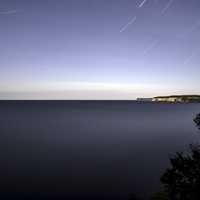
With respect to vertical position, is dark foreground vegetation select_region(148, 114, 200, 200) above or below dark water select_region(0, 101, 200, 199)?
below

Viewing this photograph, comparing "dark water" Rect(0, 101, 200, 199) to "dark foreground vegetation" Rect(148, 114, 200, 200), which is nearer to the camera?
"dark foreground vegetation" Rect(148, 114, 200, 200)

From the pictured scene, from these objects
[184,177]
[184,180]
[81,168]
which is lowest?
[184,180]

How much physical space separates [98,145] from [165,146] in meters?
12.2

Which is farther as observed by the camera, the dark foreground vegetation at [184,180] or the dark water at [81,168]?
the dark water at [81,168]

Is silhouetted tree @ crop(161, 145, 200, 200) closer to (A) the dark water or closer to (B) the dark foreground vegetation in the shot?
(B) the dark foreground vegetation

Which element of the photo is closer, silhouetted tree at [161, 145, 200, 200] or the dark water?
silhouetted tree at [161, 145, 200, 200]

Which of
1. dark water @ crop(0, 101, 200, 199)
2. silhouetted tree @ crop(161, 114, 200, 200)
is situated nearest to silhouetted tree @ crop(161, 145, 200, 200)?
silhouetted tree @ crop(161, 114, 200, 200)

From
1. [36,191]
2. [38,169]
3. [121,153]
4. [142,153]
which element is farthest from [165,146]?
[36,191]

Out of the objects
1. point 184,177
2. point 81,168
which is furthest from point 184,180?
point 81,168

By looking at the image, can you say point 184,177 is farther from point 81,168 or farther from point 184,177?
point 81,168

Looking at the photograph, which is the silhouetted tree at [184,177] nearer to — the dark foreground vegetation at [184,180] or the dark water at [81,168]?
the dark foreground vegetation at [184,180]

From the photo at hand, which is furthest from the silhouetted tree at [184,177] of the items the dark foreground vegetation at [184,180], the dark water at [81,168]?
the dark water at [81,168]

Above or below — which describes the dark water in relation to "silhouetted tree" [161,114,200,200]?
above

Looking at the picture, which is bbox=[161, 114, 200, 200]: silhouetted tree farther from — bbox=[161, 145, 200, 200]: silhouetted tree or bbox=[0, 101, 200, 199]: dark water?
bbox=[0, 101, 200, 199]: dark water
